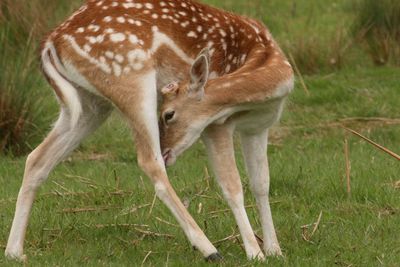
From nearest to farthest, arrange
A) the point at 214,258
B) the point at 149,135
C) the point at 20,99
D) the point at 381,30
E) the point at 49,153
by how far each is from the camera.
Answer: the point at 214,258 → the point at 149,135 → the point at 49,153 → the point at 20,99 → the point at 381,30

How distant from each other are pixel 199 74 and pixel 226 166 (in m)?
0.54

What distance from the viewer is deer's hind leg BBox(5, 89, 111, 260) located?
649cm

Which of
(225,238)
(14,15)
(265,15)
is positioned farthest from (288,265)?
(265,15)

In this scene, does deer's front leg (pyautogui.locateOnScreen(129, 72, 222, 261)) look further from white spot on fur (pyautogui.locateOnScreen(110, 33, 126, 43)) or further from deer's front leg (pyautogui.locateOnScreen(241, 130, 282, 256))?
deer's front leg (pyautogui.locateOnScreen(241, 130, 282, 256))

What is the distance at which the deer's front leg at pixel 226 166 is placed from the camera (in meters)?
6.37

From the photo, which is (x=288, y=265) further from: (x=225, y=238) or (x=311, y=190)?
(x=311, y=190)

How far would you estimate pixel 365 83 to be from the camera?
37.7ft

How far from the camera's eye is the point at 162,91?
6.49m

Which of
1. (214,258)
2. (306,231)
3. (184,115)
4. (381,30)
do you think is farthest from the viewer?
(381,30)

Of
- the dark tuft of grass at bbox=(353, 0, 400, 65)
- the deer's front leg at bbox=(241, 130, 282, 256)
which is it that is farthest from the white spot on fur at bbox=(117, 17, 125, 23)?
the dark tuft of grass at bbox=(353, 0, 400, 65)

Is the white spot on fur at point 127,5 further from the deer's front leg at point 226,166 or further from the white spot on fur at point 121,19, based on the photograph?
the deer's front leg at point 226,166

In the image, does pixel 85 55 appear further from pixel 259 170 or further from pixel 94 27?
pixel 259 170

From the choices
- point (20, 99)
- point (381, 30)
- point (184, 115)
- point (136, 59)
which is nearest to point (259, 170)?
point (184, 115)

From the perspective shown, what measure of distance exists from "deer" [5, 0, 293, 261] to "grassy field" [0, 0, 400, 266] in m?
0.27
